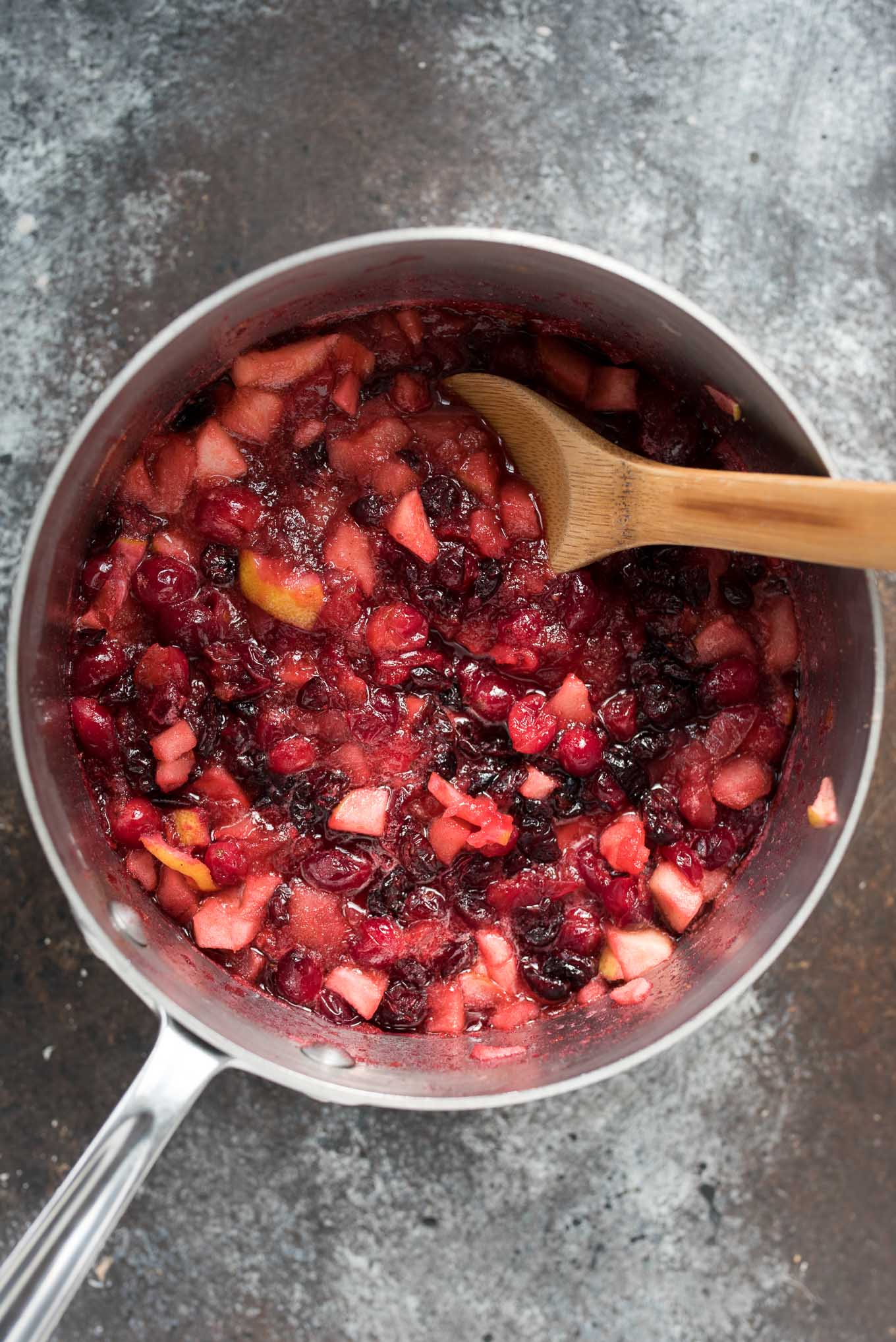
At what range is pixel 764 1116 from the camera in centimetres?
283

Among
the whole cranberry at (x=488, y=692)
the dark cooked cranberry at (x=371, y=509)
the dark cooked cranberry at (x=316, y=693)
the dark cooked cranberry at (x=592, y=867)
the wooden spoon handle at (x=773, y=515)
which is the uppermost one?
the wooden spoon handle at (x=773, y=515)

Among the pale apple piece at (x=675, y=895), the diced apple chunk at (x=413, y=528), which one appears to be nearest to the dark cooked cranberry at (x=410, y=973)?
the pale apple piece at (x=675, y=895)

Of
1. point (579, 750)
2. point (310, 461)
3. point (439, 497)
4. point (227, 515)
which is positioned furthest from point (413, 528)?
point (579, 750)

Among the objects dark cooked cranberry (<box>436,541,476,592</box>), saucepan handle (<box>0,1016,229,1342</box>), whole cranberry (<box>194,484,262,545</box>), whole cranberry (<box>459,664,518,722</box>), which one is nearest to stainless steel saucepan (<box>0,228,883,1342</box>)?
saucepan handle (<box>0,1016,229,1342</box>)

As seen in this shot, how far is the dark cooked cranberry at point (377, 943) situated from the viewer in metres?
2.50

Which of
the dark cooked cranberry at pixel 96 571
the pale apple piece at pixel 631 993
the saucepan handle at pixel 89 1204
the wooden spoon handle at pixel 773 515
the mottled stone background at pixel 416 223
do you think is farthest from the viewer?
the mottled stone background at pixel 416 223

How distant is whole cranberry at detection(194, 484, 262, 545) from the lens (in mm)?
2436

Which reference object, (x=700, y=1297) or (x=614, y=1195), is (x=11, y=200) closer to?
(x=614, y=1195)

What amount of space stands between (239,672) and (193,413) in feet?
1.96

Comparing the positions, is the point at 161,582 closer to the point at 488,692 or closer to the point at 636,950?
the point at 488,692

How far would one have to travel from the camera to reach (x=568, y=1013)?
2535 mm

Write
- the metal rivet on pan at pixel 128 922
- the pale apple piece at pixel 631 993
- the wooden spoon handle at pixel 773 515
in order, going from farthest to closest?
the pale apple piece at pixel 631 993
the metal rivet on pan at pixel 128 922
the wooden spoon handle at pixel 773 515

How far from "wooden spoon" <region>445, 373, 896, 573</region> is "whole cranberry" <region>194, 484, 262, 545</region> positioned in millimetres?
562

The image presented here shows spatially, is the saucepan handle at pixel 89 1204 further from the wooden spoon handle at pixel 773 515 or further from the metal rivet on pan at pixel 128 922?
the wooden spoon handle at pixel 773 515
